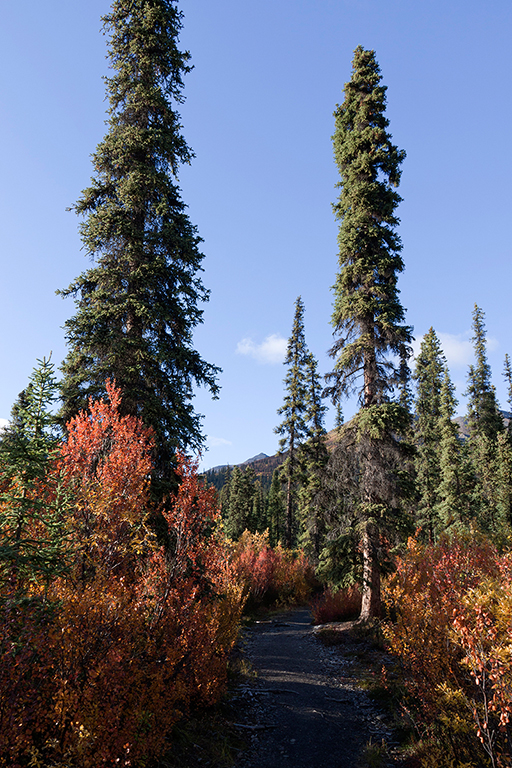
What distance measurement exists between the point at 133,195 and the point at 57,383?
853 centimetres

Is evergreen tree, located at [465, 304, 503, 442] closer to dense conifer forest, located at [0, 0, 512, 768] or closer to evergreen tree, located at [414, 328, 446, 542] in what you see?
evergreen tree, located at [414, 328, 446, 542]

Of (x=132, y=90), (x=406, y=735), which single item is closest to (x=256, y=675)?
(x=406, y=735)

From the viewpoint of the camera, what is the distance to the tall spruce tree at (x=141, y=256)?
9875 millimetres

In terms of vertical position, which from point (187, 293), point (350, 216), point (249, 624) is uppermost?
point (350, 216)

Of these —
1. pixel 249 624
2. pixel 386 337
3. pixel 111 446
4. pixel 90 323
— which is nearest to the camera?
pixel 111 446

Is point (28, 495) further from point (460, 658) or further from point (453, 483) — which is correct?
point (453, 483)

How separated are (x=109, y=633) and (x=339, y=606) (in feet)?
42.1

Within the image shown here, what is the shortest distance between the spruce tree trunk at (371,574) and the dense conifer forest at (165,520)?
61 millimetres

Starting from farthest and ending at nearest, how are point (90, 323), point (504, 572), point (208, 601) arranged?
point (90, 323)
point (208, 601)
point (504, 572)

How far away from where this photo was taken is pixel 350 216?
582 inches

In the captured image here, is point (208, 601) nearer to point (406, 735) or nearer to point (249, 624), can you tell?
point (406, 735)

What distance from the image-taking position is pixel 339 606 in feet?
48.4

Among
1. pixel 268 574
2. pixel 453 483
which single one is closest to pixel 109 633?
pixel 268 574

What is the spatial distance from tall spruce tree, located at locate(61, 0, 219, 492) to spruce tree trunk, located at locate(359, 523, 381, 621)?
5.99 meters
